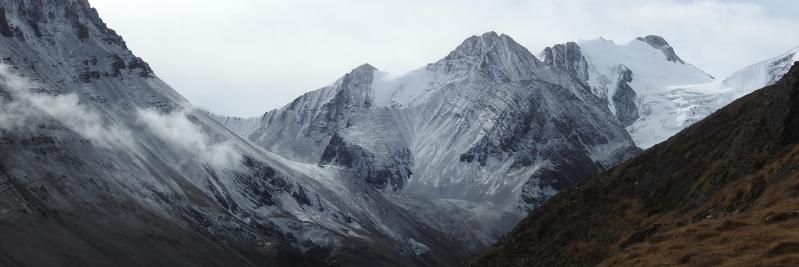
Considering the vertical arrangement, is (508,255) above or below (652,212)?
below

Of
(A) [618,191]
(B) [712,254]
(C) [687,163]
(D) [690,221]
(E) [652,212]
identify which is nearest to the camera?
(B) [712,254]

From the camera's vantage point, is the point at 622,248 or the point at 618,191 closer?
the point at 622,248

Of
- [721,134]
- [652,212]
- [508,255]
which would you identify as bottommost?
[508,255]

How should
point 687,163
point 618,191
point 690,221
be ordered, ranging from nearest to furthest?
point 690,221
point 687,163
point 618,191

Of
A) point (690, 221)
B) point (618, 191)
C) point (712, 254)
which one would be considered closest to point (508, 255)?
point (618, 191)

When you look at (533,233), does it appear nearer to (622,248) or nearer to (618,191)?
(618,191)

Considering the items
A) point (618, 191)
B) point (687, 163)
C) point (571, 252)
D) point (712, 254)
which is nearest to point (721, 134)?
point (687, 163)
